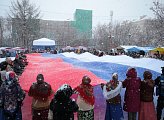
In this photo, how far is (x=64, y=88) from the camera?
4.38 meters

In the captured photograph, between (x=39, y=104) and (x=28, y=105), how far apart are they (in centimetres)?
141

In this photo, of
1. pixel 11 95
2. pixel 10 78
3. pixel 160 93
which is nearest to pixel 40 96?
pixel 11 95

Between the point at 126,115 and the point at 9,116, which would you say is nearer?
the point at 9,116

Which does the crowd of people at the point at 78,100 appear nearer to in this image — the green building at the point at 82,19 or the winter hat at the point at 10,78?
the winter hat at the point at 10,78

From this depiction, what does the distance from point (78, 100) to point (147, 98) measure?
5.15 feet

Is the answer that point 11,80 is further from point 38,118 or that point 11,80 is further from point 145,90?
point 145,90

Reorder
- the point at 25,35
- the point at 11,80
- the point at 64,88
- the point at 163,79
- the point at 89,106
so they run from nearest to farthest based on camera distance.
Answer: the point at 64,88 → the point at 11,80 → the point at 89,106 → the point at 163,79 → the point at 25,35

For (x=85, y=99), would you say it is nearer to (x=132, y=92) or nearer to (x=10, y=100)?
(x=132, y=92)

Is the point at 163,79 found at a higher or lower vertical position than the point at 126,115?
higher

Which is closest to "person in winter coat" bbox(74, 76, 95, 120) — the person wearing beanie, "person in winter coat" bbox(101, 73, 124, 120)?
"person in winter coat" bbox(101, 73, 124, 120)

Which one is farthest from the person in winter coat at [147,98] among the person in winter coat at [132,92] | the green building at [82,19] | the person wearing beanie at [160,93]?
the green building at [82,19]

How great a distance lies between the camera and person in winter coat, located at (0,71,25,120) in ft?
17.5

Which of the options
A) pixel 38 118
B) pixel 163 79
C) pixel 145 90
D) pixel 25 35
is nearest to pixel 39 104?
pixel 38 118

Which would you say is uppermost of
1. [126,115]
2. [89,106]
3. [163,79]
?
[163,79]
